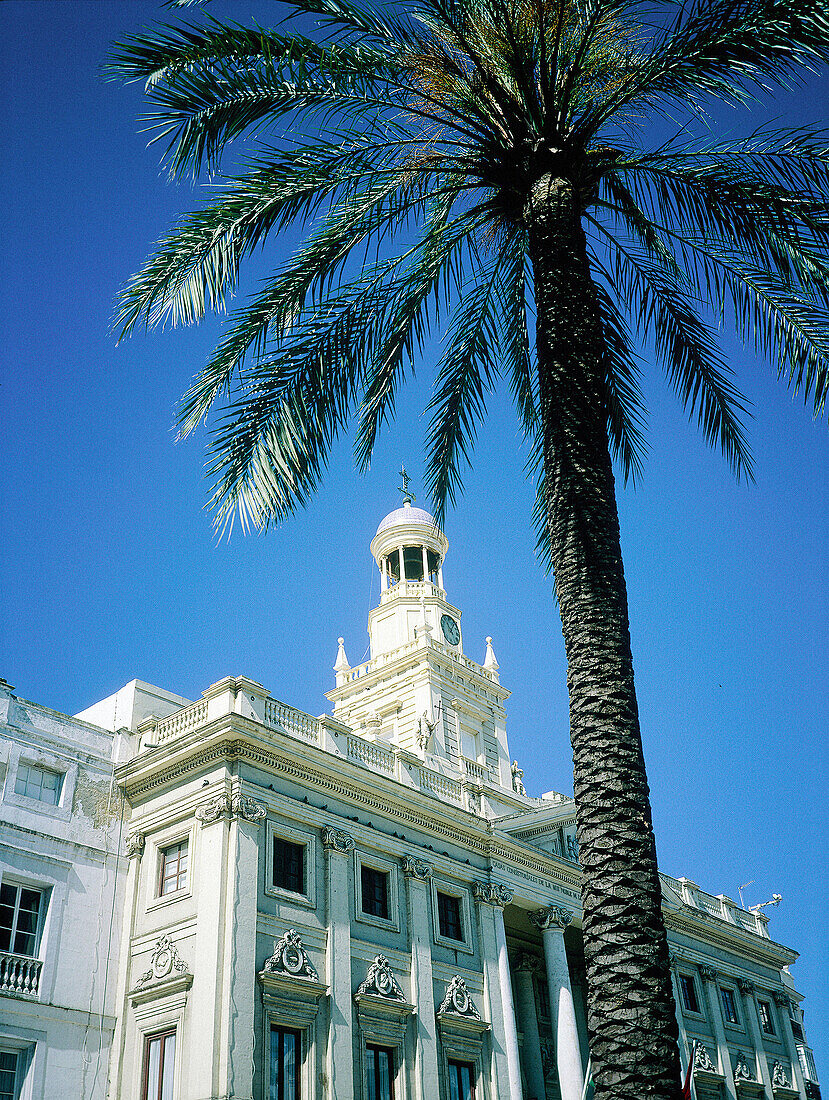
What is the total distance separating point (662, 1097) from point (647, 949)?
1070mm

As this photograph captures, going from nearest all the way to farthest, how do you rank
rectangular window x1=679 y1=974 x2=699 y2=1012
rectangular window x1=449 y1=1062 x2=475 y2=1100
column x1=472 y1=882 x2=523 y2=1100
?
1. rectangular window x1=449 y1=1062 x2=475 y2=1100
2. column x1=472 y1=882 x2=523 y2=1100
3. rectangular window x1=679 y1=974 x2=699 y2=1012

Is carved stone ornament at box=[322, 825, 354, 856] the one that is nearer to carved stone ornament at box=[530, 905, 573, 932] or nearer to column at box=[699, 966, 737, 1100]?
carved stone ornament at box=[530, 905, 573, 932]

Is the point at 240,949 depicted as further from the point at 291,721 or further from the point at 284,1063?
the point at 291,721

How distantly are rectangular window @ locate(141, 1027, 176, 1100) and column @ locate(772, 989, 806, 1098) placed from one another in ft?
105

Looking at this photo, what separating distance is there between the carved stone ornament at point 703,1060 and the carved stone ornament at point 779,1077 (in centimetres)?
542

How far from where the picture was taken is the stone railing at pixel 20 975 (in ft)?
74.8

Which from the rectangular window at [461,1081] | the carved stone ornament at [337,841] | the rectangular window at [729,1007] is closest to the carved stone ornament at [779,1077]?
the rectangular window at [729,1007]

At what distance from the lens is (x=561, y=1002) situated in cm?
3091

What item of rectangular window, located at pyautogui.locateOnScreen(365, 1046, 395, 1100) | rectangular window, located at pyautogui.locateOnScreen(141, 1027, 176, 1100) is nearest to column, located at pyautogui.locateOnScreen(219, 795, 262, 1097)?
rectangular window, located at pyautogui.locateOnScreen(141, 1027, 176, 1100)

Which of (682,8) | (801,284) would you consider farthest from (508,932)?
(682,8)

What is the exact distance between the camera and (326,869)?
26.8 m

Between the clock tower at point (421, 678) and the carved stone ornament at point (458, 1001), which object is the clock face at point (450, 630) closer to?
the clock tower at point (421, 678)

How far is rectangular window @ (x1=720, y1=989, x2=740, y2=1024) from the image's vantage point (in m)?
42.2

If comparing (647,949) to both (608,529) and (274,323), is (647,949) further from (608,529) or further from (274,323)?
(274,323)
